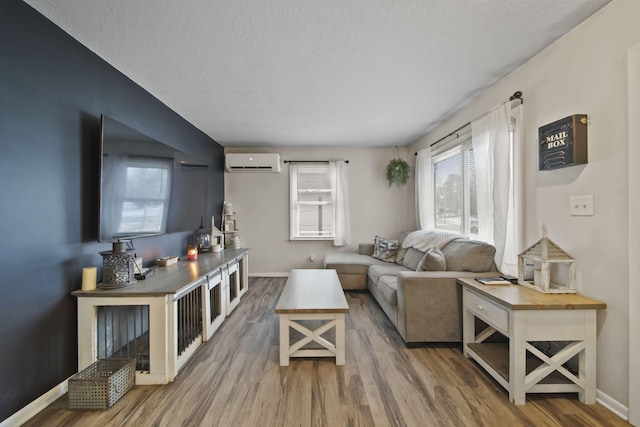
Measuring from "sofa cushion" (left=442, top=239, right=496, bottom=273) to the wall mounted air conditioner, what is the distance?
10.3 ft

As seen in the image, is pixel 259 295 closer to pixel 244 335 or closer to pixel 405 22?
pixel 244 335

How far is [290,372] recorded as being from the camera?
209cm

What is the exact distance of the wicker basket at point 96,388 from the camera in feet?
5.52

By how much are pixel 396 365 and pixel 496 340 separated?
0.99 m

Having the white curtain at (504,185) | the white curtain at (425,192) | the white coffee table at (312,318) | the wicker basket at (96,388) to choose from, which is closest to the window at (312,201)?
the white curtain at (425,192)

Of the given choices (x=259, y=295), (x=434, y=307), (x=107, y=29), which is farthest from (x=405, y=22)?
(x=259, y=295)

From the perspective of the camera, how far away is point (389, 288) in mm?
2932

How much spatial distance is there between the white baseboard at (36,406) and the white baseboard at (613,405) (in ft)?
11.1

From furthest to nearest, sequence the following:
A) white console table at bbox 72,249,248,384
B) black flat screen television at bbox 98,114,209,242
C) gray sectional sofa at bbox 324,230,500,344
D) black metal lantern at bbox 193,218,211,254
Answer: black metal lantern at bbox 193,218,211,254
gray sectional sofa at bbox 324,230,500,344
black flat screen television at bbox 98,114,209,242
white console table at bbox 72,249,248,384

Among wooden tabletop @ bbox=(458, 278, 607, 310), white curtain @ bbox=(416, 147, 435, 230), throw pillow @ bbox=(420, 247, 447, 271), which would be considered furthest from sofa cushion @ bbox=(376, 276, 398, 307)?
white curtain @ bbox=(416, 147, 435, 230)

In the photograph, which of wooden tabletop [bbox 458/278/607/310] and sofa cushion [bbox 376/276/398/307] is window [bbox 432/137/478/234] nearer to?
sofa cushion [bbox 376/276/398/307]

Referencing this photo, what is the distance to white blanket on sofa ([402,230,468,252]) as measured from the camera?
3.21 metres

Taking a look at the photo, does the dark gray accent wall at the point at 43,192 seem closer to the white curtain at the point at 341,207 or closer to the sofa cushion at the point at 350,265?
the sofa cushion at the point at 350,265

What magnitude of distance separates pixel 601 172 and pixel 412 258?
2.24 m
